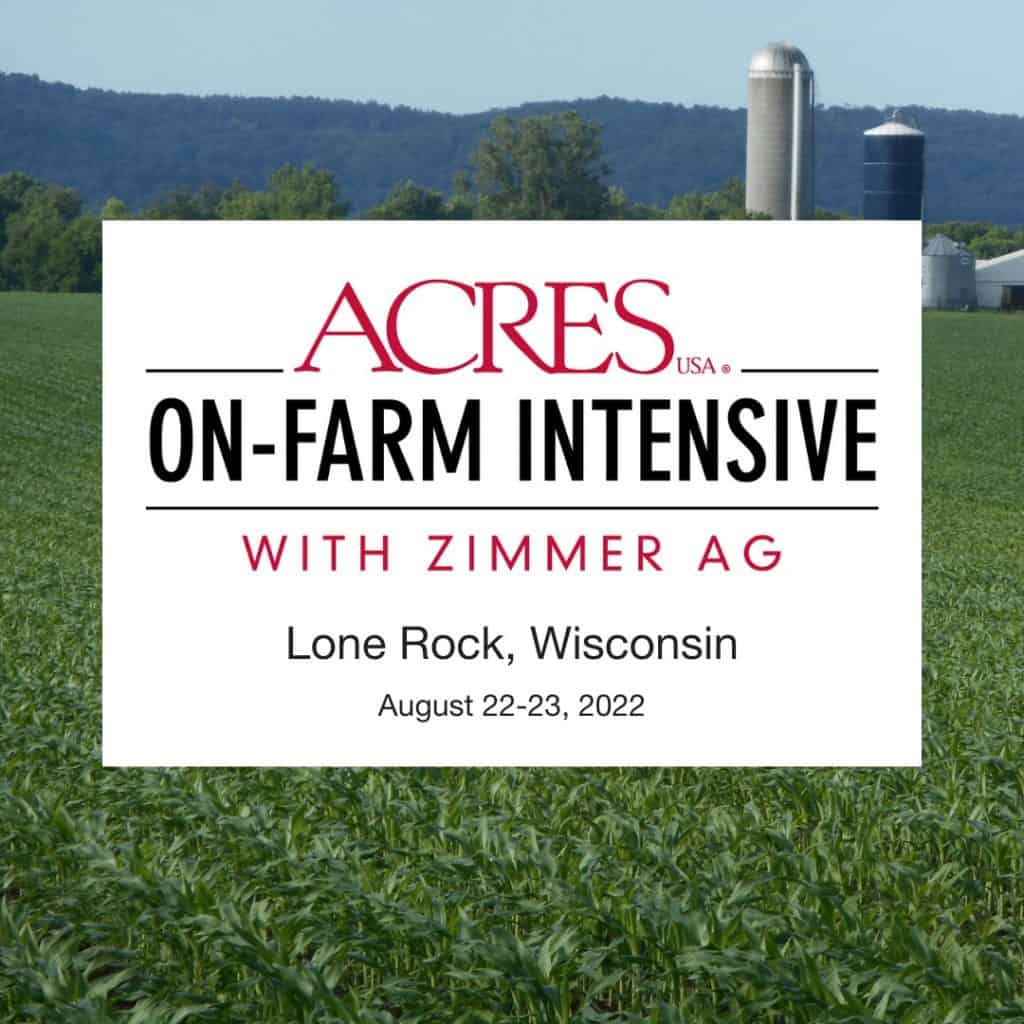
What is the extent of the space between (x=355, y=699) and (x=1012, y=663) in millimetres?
6525

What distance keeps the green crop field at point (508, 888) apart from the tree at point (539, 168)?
133 metres

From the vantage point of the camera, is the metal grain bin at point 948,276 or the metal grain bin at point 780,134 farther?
the metal grain bin at point 780,134

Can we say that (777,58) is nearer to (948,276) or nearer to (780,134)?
(780,134)

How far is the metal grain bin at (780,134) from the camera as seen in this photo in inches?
5384

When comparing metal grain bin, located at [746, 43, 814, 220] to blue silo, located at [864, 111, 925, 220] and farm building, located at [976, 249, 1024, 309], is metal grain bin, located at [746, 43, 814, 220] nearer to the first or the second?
blue silo, located at [864, 111, 925, 220]

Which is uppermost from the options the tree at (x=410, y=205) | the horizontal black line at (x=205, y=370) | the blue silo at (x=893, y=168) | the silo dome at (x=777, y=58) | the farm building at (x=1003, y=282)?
the silo dome at (x=777, y=58)

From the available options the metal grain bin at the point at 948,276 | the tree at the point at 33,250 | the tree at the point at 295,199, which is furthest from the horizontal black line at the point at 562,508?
the tree at the point at 295,199

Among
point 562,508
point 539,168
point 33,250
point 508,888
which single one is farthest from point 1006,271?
point 508,888

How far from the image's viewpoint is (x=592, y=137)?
472ft

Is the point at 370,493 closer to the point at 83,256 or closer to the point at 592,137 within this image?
the point at 83,256

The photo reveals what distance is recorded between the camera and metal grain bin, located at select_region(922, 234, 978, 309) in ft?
409

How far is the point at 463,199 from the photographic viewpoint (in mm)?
143500

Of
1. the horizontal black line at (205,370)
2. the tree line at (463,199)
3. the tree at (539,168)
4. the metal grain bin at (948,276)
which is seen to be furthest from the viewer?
the tree at (539,168)

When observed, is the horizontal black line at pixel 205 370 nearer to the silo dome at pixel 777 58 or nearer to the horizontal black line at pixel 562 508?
the horizontal black line at pixel 562 508
